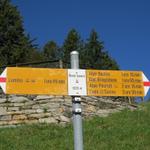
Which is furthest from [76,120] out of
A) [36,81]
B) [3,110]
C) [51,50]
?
[51,50]

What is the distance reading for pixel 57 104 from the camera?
54.2ft

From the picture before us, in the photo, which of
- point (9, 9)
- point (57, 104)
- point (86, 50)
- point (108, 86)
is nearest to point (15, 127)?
point (57, 104)

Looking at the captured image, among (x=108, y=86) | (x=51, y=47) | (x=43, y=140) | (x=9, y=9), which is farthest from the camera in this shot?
(x=51, y=47)

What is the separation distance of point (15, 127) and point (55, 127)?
1124 mm

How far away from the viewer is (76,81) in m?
5.25

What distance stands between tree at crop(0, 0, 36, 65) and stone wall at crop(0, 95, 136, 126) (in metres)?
18.3

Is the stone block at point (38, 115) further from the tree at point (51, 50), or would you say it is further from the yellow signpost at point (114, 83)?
the tree at point (51, 50)

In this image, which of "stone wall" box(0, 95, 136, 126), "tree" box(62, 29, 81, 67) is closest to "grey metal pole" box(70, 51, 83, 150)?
"stone wall" box(0, 95, 136, 126)

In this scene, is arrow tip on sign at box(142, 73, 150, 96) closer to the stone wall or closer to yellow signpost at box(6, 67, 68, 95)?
yellow signpost at box(6, 67, 68, 95)

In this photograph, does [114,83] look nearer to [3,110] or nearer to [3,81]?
[3,81]

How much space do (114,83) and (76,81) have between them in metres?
0.48

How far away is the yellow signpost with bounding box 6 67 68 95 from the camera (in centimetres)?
519

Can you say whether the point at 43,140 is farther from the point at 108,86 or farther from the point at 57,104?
the point at 108,86

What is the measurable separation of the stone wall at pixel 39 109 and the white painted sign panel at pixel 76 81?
1037cm
